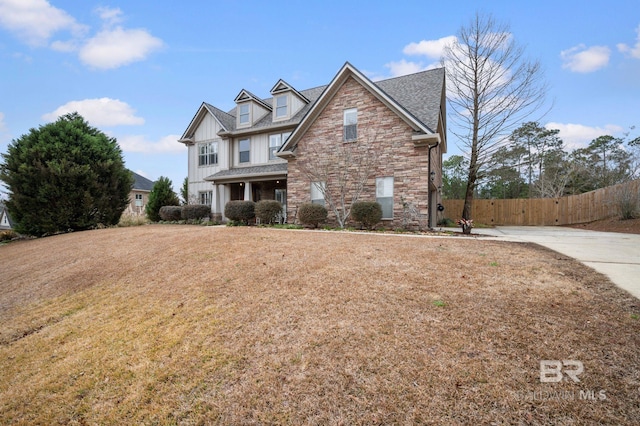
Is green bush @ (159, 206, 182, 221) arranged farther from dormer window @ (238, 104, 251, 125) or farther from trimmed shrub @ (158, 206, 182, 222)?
dormer window @ (238, 104, 251, 125)

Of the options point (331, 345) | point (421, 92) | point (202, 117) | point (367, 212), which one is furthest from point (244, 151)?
point (331, 345)

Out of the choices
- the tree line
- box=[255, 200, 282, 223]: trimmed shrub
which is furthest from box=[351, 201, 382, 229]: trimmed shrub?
the tree line

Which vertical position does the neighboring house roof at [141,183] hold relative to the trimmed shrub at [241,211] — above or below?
above

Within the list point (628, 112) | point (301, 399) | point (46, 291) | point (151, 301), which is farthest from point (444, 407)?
point (628, 112)

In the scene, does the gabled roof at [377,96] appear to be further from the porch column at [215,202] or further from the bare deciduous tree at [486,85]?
the porch column at [215,202]

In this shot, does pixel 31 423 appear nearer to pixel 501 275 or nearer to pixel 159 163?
pixel 501 275

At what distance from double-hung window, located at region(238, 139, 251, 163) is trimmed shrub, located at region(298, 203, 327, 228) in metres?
7.75

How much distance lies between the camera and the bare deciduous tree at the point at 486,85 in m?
14.1

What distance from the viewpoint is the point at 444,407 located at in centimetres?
202

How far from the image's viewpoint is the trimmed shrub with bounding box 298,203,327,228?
39.9 feet

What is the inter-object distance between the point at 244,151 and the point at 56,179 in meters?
9.66

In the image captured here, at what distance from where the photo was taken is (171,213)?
17531 millimetres

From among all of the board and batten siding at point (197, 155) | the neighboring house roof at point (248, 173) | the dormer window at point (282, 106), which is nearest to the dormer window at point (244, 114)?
the board and batten siding at point (197, 155)

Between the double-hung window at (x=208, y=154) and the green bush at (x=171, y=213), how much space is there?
3753 mm
